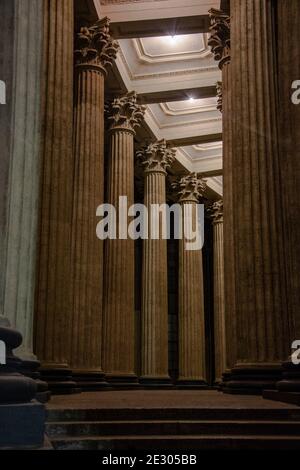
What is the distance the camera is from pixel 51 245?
35.8 feet

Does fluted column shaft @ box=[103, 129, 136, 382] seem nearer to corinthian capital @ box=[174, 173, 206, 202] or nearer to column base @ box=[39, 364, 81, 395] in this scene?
column base @ box=[39, 364, 81, 395]

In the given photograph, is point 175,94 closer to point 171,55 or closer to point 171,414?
point 171,55

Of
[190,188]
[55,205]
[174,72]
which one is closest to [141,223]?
[190,188]

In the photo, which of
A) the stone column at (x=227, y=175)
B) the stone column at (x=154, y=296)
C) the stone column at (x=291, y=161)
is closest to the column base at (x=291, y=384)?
the stone column at (x=291, y=161)

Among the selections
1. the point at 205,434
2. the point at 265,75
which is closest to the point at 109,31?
the point at 265,75

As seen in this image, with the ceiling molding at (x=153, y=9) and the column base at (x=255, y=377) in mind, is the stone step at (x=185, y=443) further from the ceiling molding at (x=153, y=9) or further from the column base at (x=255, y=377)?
the ceiling molding at (x=153, y=9)

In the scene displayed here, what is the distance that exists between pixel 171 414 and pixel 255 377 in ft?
10.6

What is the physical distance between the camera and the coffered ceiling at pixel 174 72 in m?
16.8

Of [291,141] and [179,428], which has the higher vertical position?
[291,141]

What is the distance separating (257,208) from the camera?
1019 centimetres

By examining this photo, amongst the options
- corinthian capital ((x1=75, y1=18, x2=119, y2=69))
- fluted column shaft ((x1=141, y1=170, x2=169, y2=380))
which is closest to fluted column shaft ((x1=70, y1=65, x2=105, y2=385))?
corinthian capital ((x1=75, y1=18, x2=119, y2=69))

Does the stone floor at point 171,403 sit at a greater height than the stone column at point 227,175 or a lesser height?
lesser

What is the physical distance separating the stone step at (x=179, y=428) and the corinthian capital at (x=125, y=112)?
1444cm

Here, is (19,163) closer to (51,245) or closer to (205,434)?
(205,434)
